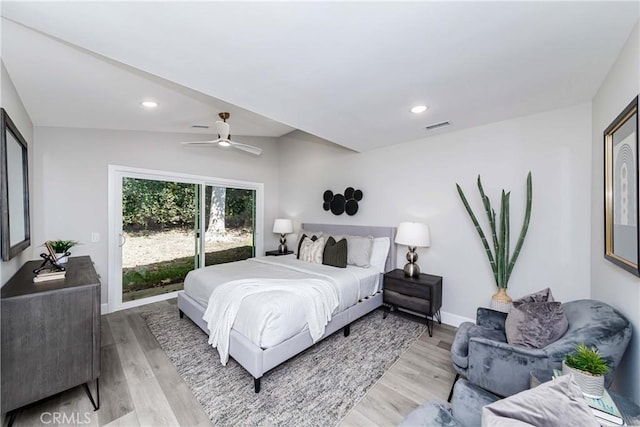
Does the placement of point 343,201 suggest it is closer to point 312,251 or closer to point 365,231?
point 365,231

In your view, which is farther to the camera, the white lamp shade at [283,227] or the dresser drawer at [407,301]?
the white lamp shade at [283,227]

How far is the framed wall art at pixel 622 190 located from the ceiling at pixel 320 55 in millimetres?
502

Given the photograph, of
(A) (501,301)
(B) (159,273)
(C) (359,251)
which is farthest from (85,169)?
(A) (501,301)

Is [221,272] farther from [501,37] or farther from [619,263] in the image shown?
[619,263]

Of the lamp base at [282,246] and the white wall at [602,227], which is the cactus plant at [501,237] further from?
the lamp base at [282,246]

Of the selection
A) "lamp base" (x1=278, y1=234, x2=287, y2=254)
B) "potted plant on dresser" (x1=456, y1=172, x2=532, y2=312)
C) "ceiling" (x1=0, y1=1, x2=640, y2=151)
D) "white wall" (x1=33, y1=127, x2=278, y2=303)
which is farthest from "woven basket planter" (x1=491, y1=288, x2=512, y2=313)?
"white wall" (x1=33, y1=127, x2=278, y2=303)

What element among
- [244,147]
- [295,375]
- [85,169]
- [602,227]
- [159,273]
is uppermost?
[244,147]

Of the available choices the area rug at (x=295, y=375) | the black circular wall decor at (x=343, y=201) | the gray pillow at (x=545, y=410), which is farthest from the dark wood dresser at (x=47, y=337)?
the black circular wall decor at (x=343, y=201)

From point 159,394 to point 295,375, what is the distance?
1093mm

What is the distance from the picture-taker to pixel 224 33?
1.45 meters

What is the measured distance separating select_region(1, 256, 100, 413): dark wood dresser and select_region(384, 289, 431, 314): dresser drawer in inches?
116

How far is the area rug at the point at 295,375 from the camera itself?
1862 mm

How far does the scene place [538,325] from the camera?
1.73m

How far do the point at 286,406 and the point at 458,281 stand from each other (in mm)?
2495
